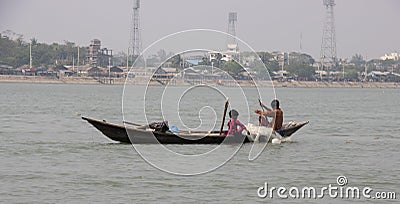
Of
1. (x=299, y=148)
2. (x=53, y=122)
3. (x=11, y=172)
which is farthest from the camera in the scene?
(x=53, y=122)

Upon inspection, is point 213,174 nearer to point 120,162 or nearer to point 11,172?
point 120,162

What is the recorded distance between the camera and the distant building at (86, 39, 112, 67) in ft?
532

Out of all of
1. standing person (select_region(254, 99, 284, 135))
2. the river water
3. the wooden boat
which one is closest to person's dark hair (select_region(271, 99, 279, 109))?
standing person (select_region(254, 99, 284, 135))

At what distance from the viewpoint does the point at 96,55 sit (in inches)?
6462

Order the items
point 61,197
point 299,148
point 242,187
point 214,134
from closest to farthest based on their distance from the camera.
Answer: point 61,197 → point 242,187 → point 214,134 → point 299,148

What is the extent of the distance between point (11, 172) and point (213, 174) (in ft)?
14.6

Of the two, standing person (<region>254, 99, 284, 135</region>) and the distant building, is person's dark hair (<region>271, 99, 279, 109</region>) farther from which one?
the distant building

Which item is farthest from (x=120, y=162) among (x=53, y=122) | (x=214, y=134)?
(x=53, y=122)

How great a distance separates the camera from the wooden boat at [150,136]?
21.8 meters

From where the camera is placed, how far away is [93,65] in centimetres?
15938

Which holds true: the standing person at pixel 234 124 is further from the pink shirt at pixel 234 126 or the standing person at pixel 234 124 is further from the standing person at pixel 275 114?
the standing person at pixel 275 114

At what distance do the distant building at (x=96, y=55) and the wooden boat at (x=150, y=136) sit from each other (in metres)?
140

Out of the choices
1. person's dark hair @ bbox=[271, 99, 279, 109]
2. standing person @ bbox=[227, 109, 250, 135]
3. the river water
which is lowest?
the river water

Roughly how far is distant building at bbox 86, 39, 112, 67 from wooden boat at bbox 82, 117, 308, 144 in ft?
459
